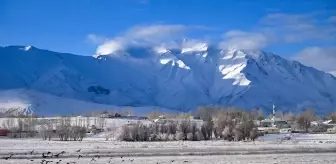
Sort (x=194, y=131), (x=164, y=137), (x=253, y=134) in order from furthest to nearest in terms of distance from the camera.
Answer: (x=194, y=131) → (x=164, y=137) → (x=253, y=134)

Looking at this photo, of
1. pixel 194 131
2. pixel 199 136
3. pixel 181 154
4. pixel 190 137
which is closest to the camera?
pixel 181 154

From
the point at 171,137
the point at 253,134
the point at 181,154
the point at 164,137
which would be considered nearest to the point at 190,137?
the point at 171,137

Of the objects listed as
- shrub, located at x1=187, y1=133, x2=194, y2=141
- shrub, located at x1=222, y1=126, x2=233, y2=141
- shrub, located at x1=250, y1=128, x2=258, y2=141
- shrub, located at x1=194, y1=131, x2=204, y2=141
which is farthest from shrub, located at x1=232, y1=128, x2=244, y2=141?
shrub, located at x1=187, y1=133, x2=194, y2=141

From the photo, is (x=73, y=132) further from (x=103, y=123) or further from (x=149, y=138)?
(x=103, y=123)

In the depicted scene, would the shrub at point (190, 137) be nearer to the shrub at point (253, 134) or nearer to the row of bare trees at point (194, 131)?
the row of bare trees at point (194, 131)

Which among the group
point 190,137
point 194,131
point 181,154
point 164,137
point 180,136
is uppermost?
point 194,131

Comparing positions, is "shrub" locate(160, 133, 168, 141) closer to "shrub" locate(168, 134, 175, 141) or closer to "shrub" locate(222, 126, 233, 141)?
"shrub" locate(168, 134, 175, 141)

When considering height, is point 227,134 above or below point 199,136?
above

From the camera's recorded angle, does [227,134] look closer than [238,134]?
No

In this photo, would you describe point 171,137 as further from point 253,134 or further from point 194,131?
point 253,134

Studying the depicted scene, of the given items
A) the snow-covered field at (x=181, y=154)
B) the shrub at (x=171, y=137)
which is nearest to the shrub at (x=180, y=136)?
the shrub at (x=171, y=137)

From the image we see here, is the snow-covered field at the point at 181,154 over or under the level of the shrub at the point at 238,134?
under

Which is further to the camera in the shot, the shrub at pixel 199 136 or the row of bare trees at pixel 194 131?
the shrub at pixel 199 136

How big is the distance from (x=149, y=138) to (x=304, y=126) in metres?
81.5
